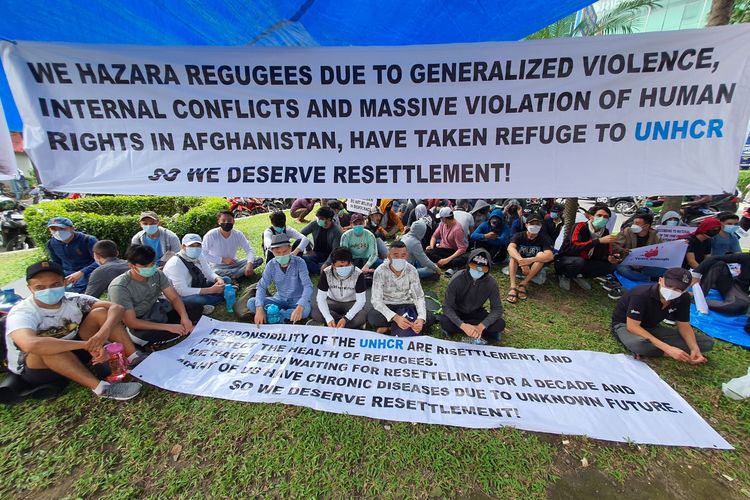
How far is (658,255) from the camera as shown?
16.8 ft

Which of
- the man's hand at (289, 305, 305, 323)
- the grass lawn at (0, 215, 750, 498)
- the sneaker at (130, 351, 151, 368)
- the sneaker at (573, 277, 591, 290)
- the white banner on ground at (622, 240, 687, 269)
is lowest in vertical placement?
the grass lawn at (0, 215, 750, 498)

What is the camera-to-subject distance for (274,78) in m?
1.77

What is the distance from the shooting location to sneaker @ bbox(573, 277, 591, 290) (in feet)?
17.5

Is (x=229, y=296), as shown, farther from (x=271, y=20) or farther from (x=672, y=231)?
(x=672, y=231)

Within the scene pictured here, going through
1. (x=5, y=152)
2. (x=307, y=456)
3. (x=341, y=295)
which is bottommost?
(x=307, y=456)

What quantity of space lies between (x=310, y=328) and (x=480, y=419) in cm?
204

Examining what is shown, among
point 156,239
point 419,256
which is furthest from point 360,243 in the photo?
point 156,239

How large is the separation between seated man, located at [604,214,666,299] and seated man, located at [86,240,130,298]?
745 centimetres

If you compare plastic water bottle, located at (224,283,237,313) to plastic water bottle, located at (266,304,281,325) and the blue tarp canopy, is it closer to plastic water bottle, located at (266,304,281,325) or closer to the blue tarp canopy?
plastic water bottle, located at (266,304,281,325)

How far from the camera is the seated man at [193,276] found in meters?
4.16

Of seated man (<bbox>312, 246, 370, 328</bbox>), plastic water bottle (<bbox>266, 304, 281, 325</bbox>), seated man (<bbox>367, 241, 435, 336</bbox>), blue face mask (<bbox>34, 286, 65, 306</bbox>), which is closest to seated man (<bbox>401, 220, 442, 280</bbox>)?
seated man (<bbox>367, 241, 435, 336</bbox>)

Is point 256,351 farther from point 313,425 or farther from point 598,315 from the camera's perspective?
point 598,315

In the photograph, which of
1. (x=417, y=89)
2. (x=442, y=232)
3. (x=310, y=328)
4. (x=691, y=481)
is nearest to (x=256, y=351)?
(x=310, y=328)

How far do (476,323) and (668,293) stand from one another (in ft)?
6.35
